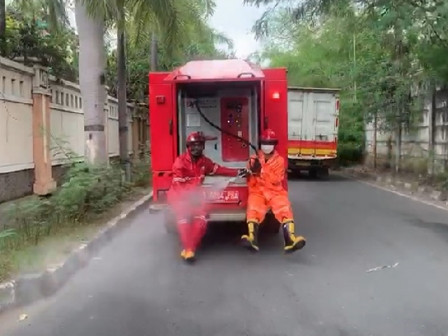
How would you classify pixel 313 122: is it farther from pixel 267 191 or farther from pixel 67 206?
pixel 267 191

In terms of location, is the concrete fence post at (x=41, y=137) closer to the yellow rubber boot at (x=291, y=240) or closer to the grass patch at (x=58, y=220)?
the grass patch at (x=58, y=220)

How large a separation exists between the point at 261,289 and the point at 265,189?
6.07 ft

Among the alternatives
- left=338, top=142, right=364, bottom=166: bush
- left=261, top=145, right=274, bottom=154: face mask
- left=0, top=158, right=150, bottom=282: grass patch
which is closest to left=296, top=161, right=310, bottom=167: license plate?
left=338, top=142, right=364, bottom=166: bush

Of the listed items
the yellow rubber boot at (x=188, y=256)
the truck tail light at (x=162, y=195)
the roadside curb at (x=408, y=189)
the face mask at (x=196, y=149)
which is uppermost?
the face mask at (x=196, y=149)

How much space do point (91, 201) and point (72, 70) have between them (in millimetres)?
6469

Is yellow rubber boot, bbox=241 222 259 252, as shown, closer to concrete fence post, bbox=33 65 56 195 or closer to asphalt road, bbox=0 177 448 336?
asphalt road, bbox=0 177 448 336

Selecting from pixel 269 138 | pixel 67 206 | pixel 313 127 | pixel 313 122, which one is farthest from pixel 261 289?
pixel 313 122

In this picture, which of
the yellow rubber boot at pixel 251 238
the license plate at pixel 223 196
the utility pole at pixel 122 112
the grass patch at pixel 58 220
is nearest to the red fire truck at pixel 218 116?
the license plate at pixel 223 196

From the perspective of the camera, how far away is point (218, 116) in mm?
9391

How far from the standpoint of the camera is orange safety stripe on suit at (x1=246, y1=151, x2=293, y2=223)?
7.45 m

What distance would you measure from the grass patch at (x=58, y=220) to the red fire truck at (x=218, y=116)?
115cm

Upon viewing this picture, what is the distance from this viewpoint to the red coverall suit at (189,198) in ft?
24.2

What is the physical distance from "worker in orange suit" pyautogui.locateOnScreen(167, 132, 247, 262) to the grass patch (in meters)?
1.31

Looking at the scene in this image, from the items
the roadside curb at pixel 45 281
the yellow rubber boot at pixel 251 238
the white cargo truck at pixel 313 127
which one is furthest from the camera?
the white cargo truck at pixel 313 127
